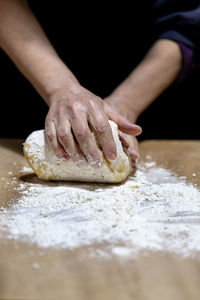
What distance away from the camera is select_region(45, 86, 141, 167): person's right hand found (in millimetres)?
→ 1049

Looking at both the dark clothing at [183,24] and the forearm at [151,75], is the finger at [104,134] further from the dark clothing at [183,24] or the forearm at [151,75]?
the dark clothing at [183,24]

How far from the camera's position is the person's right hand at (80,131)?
1.05 m

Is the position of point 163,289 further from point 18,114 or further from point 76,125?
point 18,114

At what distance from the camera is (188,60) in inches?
58.0

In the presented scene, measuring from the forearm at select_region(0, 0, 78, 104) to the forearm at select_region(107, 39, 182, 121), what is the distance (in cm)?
27

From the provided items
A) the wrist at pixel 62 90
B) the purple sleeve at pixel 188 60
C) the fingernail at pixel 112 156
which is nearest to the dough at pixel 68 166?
the fingernail at pixel 112 156

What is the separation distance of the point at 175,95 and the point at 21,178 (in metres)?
0.87

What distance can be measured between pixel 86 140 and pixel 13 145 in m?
0.46

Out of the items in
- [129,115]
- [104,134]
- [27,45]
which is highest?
[27,45]

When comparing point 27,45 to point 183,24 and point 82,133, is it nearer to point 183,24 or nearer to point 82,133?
point 82,133

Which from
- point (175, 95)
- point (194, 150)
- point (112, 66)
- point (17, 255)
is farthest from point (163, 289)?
point (175, 95)

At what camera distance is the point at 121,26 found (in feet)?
5.05

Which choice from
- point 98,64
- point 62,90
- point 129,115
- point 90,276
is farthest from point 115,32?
point 90,276

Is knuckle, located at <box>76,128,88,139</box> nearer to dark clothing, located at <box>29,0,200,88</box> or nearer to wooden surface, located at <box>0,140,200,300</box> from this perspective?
wooden surface, located at <box>0,140,200,300</box>
